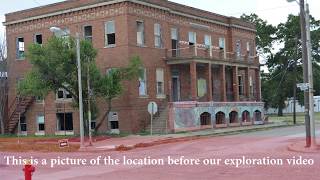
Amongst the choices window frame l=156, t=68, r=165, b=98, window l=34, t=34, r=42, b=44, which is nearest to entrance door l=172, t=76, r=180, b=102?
window frame l=156, t=68, r=165, b=98

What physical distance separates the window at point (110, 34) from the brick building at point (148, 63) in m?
0.07

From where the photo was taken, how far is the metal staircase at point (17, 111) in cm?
4438

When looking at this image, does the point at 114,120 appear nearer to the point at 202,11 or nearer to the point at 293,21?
the point at 202,11

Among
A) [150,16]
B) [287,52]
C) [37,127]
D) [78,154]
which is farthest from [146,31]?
[287,52]

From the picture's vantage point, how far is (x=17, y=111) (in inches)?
1769

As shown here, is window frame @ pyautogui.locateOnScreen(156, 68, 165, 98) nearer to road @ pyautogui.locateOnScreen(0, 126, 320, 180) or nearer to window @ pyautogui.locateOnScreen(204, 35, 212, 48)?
window @ pyautogui.locateOnScreen(204, 35, 212, 48)

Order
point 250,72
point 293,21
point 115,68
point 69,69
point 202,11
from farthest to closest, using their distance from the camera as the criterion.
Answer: point 293,21 < point 250,72 < point 202,11 < point 115,68 < point 69,69

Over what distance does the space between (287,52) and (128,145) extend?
52.3m

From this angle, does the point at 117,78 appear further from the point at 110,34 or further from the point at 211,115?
the point at 211,115

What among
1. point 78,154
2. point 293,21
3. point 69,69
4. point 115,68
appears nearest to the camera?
point 78,154

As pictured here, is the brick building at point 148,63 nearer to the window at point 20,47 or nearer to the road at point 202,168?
the window at point 20,47

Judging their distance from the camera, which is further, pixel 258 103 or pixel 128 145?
pixel 258 103

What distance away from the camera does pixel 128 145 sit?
1117 inches

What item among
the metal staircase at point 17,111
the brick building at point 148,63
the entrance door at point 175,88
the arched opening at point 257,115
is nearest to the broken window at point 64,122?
the brick building at point 148,63
